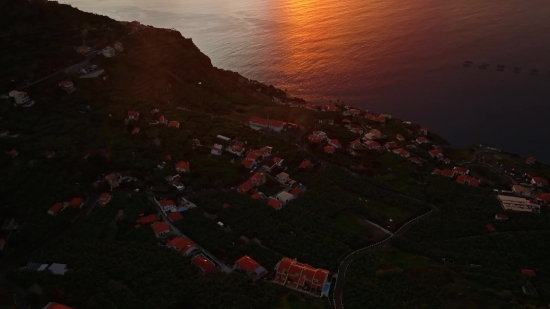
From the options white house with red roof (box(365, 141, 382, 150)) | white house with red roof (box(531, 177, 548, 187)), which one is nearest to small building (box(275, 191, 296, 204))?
white house with red roof (box(365, 141, 382, 150))

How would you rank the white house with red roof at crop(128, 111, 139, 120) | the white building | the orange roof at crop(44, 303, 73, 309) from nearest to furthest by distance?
the orange roof at crop(44, 303, 73, 309)
the white building
the white house with red roof at crop(128, 111, 139, 120)

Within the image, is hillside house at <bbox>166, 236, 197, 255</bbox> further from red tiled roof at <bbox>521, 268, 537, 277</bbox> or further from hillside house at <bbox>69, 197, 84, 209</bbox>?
red tiled roof at <bbox>521, 268, 537, 277</bbox>

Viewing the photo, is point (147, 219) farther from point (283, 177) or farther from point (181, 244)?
point (283, 177)

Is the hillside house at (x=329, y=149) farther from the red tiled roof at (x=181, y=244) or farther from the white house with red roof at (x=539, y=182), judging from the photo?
the red tiled roof at (x=181, y=244)

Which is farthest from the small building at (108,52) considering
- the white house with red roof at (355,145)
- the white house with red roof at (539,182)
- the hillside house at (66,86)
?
→ the white house with red roof at (539,182)

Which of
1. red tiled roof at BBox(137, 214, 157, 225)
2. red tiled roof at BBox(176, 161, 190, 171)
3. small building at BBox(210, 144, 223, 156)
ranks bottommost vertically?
red tiled roof at BBox(137, 214, 157, 225)
